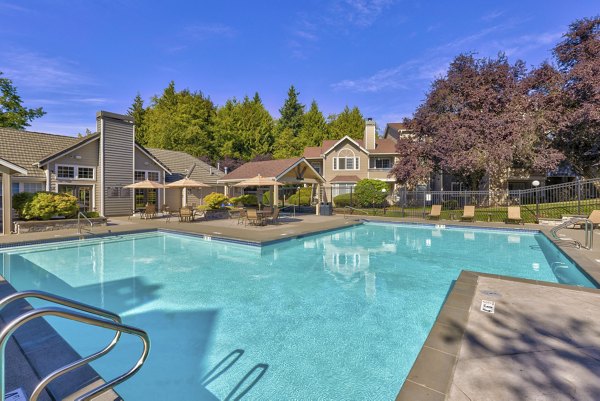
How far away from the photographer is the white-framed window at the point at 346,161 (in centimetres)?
3538

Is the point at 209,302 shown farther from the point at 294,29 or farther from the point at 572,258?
the point at 294,29

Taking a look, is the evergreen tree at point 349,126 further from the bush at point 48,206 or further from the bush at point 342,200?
the bush at point 48,206

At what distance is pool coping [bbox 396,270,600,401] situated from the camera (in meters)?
2.99

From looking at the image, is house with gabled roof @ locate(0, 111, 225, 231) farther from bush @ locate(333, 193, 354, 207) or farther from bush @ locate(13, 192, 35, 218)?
bush @ locate(333, 193, 354, 207)

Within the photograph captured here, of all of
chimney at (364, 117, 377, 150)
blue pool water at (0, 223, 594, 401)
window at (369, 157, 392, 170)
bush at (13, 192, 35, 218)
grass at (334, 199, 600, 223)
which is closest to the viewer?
blue pool water at (0, 223, 594, 401)

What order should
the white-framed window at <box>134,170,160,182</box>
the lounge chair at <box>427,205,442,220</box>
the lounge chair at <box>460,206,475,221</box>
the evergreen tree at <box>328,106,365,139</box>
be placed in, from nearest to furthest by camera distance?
the lounge chair at <box>460,206,475,221</box>, the lounge chair at <box>427,205,442,220</box>, the white-framed window at <box>134,170,160,182</box>, the evergreen tree at <box>328,106,365,139</box>

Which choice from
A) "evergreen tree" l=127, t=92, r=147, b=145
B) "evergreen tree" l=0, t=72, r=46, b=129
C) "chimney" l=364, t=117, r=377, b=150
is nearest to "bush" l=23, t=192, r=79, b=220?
"evergreen tree" l=0, t=72, r=46, b=129

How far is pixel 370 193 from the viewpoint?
Result: 2720cm

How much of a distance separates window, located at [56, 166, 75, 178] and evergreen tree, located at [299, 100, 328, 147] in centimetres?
→ 3606

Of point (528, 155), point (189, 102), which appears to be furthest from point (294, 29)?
point (189, 102)

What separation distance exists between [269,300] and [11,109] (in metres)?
41.8

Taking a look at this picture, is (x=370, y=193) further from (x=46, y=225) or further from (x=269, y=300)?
(x=46, y=225)

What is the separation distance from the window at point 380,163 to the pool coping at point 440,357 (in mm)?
30831

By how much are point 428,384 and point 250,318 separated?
3.71 metres
